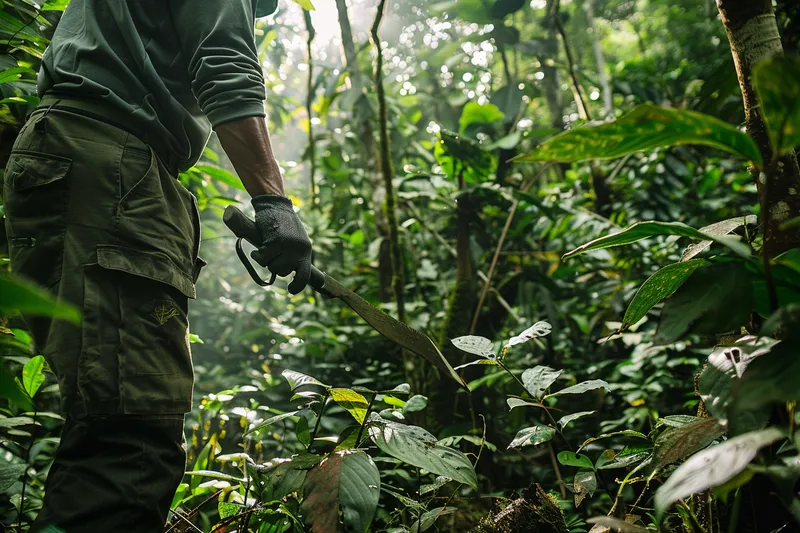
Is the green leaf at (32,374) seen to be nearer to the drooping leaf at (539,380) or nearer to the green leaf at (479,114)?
the drooping leaf at (539,380)

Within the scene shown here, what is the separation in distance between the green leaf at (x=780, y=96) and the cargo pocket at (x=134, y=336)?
1221mm

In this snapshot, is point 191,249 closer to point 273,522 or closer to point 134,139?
point 134,139

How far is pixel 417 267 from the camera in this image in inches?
150

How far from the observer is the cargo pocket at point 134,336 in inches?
44.3

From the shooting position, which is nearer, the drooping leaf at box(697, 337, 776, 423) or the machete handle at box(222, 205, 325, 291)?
the drooping leaf at box(697, 337, 776, 423)

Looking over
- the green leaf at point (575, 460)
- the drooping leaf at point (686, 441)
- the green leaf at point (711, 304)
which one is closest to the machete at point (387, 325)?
the green leaf at point (575, 460)

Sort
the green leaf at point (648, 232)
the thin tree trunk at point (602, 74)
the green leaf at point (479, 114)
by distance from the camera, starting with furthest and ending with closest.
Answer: the thin tree trunk at point (602, 74) → the green leaf at point (479, 114) → the green leaf at point (648, 232)

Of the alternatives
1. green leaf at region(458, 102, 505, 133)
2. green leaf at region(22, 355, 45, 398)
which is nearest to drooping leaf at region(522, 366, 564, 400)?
green leaf at region(22, 355, 45, 398)

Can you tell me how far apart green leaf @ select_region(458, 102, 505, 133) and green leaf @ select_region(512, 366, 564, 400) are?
216 cm

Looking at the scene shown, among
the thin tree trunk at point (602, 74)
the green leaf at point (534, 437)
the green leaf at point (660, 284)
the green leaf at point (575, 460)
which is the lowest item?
the green leaf at point (575, 460)

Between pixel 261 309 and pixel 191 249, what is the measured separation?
2.76 m

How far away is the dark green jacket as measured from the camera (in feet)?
4.43

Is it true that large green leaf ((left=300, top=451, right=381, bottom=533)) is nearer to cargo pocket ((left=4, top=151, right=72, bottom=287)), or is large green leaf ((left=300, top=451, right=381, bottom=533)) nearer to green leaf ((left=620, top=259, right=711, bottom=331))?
green leaf ((left=620, top=259, right=711, bottom=331))

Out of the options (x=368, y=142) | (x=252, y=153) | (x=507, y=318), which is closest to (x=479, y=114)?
(x=368, y=142)
